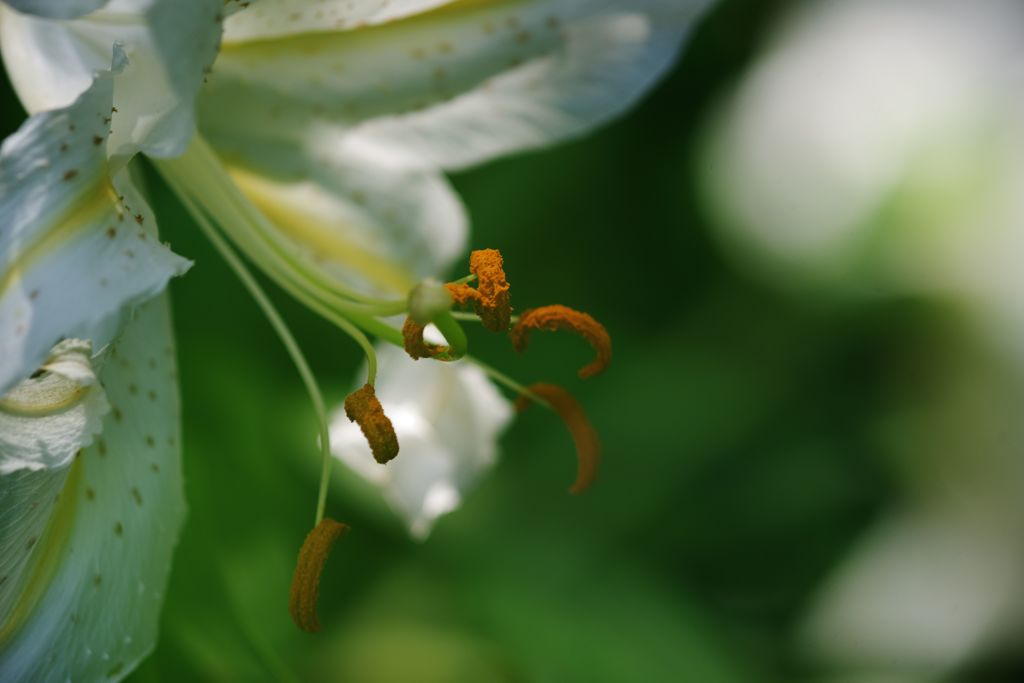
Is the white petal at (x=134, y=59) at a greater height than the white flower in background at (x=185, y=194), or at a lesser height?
greater

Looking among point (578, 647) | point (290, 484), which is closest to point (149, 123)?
point (290, 484)

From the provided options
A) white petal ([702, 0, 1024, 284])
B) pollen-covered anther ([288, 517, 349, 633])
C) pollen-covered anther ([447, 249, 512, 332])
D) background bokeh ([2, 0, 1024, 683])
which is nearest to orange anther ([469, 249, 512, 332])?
pollen-covered anther ([447, 249, 512, 332])

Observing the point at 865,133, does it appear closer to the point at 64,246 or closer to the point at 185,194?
the point at 185,194

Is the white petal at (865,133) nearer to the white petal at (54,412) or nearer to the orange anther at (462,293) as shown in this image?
the orange anther at (462,293)

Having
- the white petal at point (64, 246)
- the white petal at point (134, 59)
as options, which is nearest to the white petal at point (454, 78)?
the white petal at point (134, 59)

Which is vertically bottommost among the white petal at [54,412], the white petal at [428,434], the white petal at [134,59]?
the white petal at [428,434]

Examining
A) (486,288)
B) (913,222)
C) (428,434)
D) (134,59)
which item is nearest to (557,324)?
(486,288)

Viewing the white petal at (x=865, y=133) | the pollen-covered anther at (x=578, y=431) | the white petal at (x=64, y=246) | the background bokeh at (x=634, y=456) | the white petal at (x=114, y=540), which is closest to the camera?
the white petal at (x=64, y=246)
